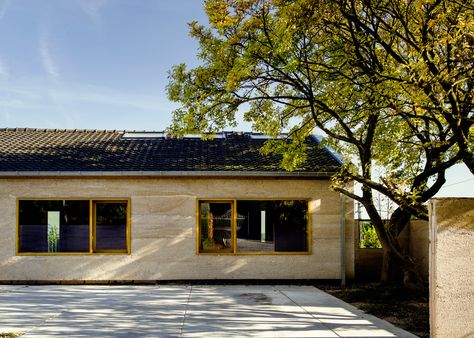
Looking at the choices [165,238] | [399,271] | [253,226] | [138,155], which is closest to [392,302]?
[399,271]

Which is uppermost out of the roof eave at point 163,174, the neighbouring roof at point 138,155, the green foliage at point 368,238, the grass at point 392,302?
the neighbouring roof at point 138,155

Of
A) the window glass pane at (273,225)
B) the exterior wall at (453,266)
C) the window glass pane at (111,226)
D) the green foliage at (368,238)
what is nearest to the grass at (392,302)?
the exterior wall at (453,266)

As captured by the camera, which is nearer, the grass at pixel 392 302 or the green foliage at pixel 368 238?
the grass at pixel 392 302

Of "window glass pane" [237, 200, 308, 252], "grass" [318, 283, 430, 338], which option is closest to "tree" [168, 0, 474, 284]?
"grass" [318, 283, 430, 338]

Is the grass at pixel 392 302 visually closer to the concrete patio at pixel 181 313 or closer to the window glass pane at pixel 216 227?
the concrete patio at pixel 181 313

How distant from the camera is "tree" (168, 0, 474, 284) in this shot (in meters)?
8.80

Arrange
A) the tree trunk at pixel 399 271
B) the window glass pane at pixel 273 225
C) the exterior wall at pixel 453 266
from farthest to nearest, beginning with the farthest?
the window glass pane at pixel 273 225 < the tree trunk at pixel 399 271 < the exterior wall at pixel 453 266

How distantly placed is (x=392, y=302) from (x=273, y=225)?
404cm

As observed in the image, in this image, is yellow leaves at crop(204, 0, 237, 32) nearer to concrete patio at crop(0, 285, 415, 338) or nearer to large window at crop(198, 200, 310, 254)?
large window at crop(198, 200, 310, 254)

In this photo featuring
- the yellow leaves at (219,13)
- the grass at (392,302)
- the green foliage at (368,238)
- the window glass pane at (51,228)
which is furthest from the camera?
the green foliage at (368,238)

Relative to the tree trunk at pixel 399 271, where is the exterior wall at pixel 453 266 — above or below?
above

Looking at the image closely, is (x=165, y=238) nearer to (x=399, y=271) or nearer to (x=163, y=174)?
(x=163, y=174)

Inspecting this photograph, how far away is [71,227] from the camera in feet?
44.2

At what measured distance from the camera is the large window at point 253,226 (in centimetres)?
1358
